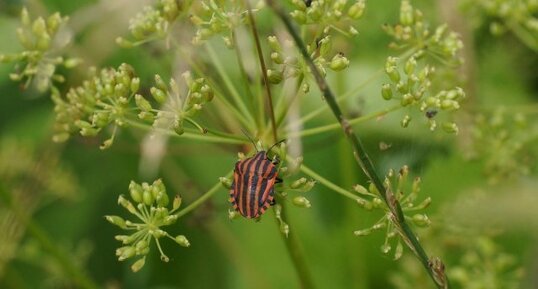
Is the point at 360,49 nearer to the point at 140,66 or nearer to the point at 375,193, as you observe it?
the point at 140,66

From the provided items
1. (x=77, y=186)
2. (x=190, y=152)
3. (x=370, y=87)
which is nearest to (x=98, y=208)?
(x=77, y=186)

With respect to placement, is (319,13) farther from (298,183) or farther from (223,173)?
(223,173)

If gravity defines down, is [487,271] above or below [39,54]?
below

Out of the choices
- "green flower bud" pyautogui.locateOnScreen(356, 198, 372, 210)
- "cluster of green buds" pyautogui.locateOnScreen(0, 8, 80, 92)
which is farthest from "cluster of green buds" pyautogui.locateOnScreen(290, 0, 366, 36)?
"cluster of green buds" pyautogui.locateOnScreen(0, 8, 80, 92)

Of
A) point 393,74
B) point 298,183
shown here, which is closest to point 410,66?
point 393,74

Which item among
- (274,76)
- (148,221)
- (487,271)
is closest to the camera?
(274,76)

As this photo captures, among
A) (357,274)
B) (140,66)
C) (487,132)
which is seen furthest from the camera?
(140,66)
